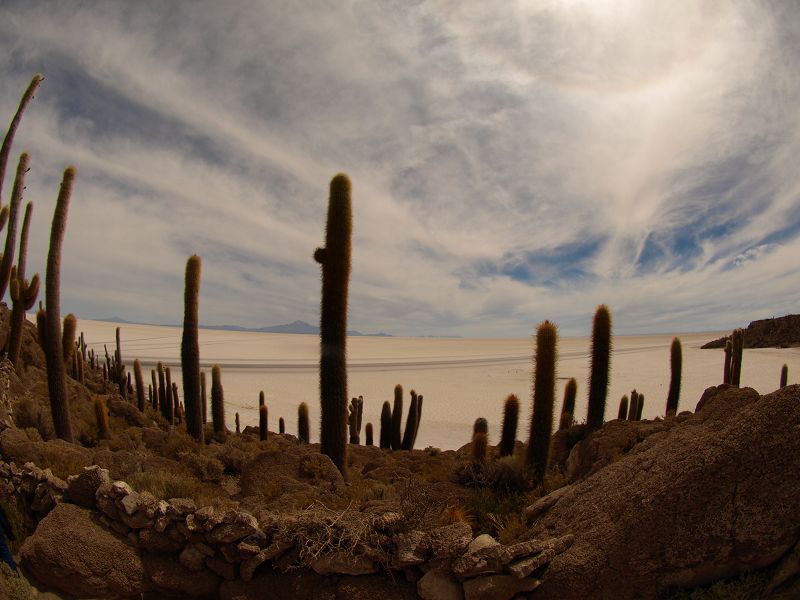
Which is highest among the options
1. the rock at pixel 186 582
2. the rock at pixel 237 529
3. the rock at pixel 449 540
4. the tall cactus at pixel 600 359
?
the tall cactus at pixel 600 359

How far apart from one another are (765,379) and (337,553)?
123 feet

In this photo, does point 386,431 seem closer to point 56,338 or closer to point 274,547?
point 56,338

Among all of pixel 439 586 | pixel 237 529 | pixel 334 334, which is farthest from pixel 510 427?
pixel 237 529

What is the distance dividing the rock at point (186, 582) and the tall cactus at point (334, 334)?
3.83 meters

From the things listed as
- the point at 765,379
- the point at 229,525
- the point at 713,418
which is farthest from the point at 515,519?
the point at 765,379

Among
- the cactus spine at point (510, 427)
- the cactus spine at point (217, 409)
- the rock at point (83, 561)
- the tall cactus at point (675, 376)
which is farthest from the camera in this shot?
the cactus spine at point (217, 409)

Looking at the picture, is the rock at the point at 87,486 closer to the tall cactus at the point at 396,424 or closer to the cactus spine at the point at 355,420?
the tall cactus at the point at 396,424

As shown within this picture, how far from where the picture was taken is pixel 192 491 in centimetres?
618

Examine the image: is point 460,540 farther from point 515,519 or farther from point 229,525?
point 229,525

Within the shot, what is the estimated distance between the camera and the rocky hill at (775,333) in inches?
1997

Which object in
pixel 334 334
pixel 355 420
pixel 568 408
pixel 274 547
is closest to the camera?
pixel 274 547

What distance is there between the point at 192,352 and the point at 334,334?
5.44m

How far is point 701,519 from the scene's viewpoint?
4.16m

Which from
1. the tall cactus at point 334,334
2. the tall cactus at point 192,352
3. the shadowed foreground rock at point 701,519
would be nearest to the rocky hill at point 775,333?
the tall cactus at point 334,334
